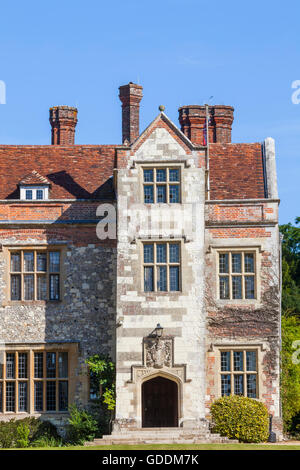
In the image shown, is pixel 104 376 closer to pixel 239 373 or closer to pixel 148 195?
pixel 239 373

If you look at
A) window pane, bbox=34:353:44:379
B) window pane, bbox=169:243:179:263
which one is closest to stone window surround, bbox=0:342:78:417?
window pane, bbox=34:353:44:379

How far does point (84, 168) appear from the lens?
1325 inches

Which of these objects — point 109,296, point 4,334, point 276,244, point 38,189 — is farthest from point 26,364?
point 276,244

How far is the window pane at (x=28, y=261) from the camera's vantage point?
31.4 m

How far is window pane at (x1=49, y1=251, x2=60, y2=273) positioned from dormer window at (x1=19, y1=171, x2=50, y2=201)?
180 centimetres

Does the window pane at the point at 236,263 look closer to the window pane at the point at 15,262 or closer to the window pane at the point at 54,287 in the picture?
the window pane at the point at 54,287

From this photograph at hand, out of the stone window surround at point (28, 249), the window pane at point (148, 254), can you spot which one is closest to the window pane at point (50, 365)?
the stone window surround at point (28, 249)

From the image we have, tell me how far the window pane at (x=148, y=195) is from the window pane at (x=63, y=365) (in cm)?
500

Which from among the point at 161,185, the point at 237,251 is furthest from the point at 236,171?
the point at 161,185

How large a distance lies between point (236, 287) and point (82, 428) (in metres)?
5.91

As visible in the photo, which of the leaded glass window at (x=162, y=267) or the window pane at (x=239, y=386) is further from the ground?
the leaded glass window at (x=162, y=267)

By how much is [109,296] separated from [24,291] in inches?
97.3

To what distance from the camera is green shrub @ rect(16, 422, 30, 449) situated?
96.1 ft

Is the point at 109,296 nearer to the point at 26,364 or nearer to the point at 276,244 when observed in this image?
the point at 26,364
